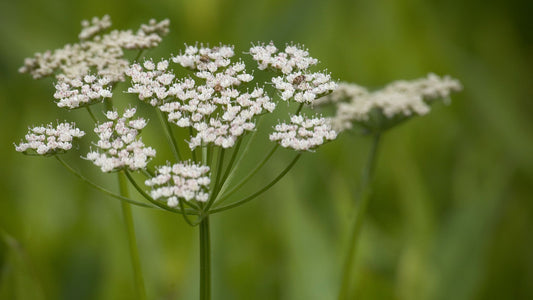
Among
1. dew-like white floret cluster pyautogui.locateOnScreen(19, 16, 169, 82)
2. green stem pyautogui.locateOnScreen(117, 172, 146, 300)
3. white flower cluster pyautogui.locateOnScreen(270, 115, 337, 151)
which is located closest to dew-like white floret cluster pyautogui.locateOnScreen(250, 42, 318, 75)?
white flower cluster pyautogui.locateOnScreen(270, 115, 337, 151)

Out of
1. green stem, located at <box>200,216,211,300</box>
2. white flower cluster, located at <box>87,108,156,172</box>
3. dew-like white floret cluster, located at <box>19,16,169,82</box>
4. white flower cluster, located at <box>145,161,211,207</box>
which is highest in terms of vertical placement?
dew-like white floret cluster, located at <box>19,16,169,82</box>

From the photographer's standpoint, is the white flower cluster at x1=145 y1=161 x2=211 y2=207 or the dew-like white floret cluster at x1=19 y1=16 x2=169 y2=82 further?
the dew-like white floret cluster at x1=19 y1=16 x2=169 y2=82

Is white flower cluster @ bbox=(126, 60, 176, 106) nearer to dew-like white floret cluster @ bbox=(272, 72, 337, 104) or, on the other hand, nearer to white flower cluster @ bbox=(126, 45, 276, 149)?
white flower cluster @ bbox=(126, 45, 276, 149)

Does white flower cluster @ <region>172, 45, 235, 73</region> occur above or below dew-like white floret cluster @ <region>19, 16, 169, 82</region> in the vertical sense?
below

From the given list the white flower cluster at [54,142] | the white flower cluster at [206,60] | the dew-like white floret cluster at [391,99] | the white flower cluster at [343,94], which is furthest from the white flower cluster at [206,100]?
the white flower cluster at [343,94]

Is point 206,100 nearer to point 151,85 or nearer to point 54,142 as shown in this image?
point 151,85

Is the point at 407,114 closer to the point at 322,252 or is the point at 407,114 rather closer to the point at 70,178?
the point at 322,252

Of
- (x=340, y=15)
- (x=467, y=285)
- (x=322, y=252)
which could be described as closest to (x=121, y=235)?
(x=322, y=252)
